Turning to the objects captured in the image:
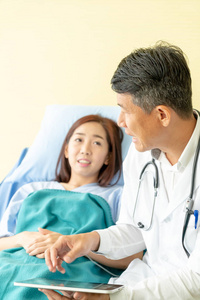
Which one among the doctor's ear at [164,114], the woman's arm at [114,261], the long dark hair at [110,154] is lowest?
the woman's arm at [114,261]

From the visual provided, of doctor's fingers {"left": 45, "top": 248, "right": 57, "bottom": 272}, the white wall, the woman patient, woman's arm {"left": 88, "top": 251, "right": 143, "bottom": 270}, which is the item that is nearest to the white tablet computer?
doctor's fingers {"left": 45, "top": 248, "right": 57, "bottom": 272}

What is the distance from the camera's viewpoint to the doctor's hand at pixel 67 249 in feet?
4.34

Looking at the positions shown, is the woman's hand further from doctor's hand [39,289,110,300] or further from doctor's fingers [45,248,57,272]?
doctor's hand [39,289,110,300]

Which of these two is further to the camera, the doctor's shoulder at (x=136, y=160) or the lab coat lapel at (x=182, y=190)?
the doctor's shoulder at (x=136, y=160)

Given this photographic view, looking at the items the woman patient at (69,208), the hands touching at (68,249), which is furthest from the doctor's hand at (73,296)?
the woman patient at (69,208)

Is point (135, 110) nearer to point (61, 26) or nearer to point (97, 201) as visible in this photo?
point (97, 201)

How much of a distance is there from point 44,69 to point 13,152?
0.66m

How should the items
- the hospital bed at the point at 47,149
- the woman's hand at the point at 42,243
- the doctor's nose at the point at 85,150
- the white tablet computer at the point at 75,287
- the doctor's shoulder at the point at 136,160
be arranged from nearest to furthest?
the white tablet computer at the point at 75,287 → the woman's hand at the point at 42,243 → the doctor's shoulder at the point at 136,160 → the doctor's nose at the point at 85,150 → the hospital bed at the point at 47,149

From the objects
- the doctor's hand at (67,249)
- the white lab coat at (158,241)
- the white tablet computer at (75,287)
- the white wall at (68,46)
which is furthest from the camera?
the white wall at (68,46)

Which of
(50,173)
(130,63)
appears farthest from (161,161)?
Answer: (50,173)

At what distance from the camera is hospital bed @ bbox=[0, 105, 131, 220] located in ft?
7.84

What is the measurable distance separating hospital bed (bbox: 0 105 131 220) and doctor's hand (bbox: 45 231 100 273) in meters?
0.87

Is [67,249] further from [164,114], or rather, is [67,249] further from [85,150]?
[85,150]

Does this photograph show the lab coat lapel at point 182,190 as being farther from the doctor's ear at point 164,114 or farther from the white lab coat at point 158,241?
the doctor's ear at point 164,114
